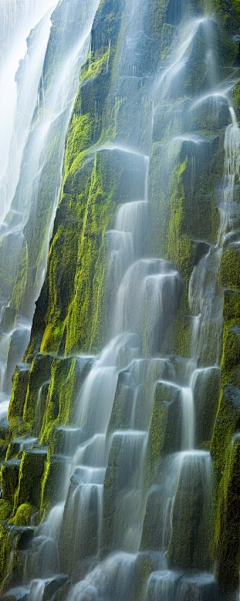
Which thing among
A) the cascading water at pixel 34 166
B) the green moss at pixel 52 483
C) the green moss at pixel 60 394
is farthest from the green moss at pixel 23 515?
the cascading water at pixel 34 166

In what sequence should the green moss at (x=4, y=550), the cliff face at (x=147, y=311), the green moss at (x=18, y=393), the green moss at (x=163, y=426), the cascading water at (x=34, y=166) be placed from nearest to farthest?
1. the cliff face at (x=147, y=311)
2. the green moss at (x=163, y=426)
3. the green moss at (x=4, y=550)
4. the green moss at (x=18, y=393)
5. the cascading water at (x=34, y=166)

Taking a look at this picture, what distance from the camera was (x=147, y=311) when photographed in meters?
14.9

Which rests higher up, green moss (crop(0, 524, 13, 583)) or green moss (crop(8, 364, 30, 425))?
green moss (crop(8, 364, 30, 425))

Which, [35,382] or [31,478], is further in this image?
[35,382]

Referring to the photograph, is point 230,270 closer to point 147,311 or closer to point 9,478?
point 147,311

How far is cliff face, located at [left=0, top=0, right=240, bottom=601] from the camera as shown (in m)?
11.4

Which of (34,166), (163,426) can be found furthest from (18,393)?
(34,166)

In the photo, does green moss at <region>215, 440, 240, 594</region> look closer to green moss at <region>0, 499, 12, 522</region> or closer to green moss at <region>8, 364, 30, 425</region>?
green moss at <region>0, 499, 12, 522</region>

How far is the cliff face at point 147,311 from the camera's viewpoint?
11.4m

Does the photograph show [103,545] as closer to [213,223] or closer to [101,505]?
[101,505]

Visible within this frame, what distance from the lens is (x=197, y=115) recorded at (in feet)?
55.8

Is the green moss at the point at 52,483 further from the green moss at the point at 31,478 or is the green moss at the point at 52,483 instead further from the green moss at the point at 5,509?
the green moss at the point at 5,509

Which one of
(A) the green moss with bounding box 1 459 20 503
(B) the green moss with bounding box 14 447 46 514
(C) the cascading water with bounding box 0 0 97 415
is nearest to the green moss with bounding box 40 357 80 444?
(B) the green moss with bounding box 14 447 46 514

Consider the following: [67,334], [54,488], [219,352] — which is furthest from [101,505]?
[67,334]
